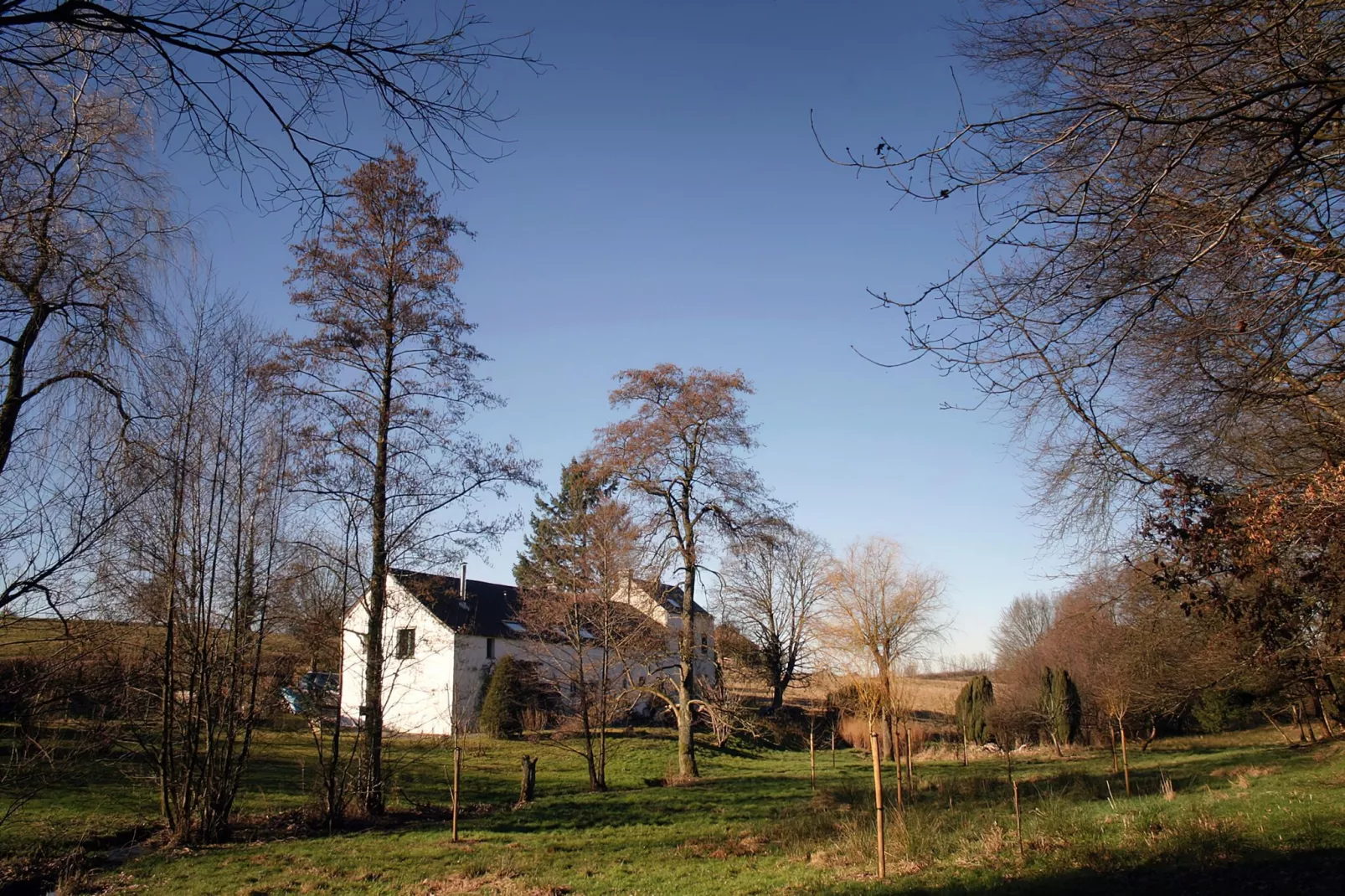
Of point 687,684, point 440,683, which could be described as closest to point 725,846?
point 687,684

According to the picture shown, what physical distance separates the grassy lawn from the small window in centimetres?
269

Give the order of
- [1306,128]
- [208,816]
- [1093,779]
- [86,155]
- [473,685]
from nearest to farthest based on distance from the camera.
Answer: [1306,128] < [86,155] < [208,816] < [1093,779] < [473,685]

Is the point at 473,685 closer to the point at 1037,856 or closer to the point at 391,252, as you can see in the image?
the point at 391,252

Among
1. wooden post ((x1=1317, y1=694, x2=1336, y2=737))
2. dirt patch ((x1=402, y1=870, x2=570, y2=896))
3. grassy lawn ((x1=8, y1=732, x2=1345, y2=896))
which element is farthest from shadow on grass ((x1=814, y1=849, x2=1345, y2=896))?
wooden post ((x1=1317, y1=694, x2=1336, y2=737))

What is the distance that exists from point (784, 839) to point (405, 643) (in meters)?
7.15

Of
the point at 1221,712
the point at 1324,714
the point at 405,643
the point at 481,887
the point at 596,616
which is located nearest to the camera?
the point at 481,887

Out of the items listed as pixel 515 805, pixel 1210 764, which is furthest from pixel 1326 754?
pixel 515 805

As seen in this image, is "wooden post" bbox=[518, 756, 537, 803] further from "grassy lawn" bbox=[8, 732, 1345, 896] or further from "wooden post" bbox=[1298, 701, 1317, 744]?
"wooden post" bbox=[1298, 701, 1317, 744]

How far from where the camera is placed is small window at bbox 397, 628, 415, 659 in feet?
44.2

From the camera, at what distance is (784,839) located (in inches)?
439

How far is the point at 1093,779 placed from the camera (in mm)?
16781

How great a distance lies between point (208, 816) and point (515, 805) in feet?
17.0

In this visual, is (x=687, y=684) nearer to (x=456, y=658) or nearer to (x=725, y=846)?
(x=725, y=846)

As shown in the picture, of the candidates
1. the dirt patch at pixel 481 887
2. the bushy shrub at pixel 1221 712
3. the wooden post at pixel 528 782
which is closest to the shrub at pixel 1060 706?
the bushy shrub at pixel 1221 712
